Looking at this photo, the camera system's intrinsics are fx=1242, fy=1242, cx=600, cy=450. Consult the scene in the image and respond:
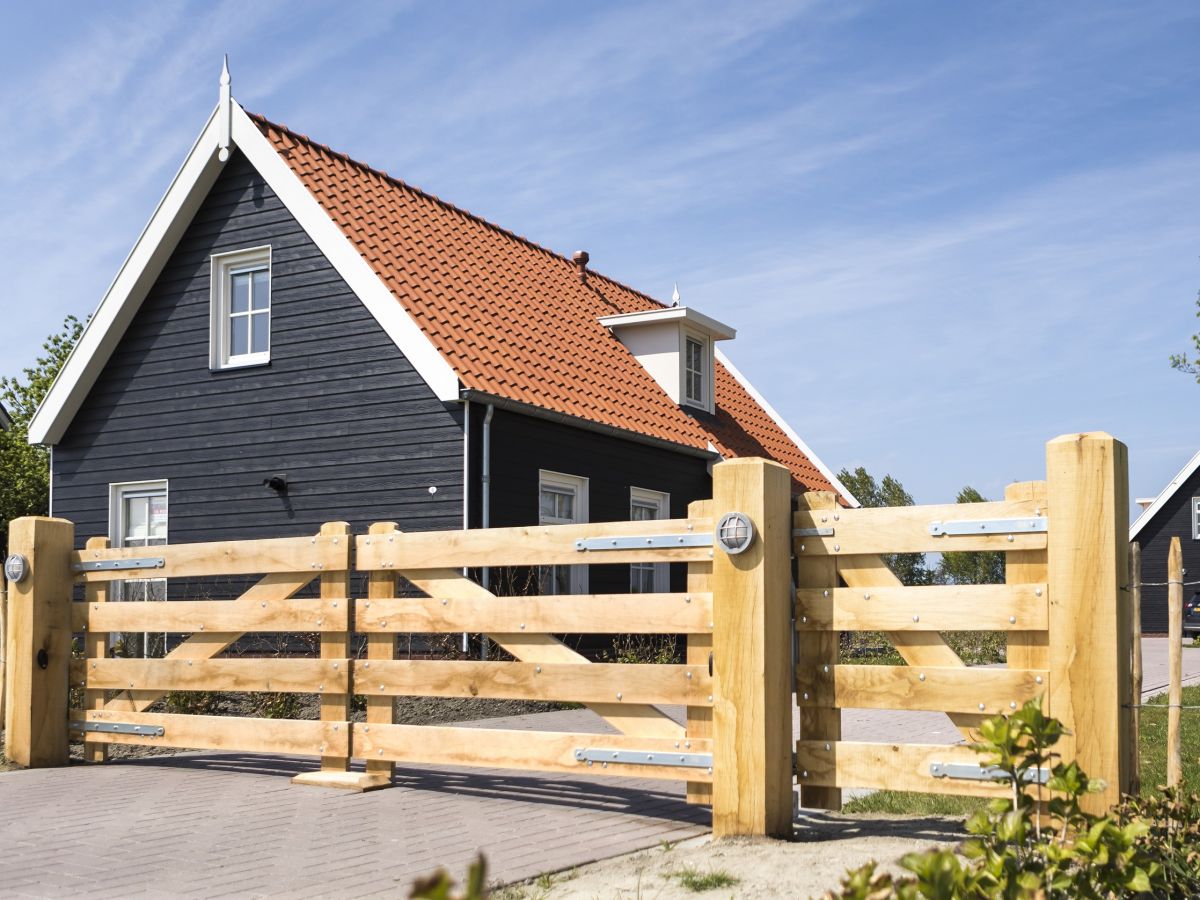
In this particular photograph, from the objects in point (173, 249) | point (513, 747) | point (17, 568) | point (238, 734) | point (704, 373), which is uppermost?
point (173, 249)

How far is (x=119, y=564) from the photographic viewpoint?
27.9 feet

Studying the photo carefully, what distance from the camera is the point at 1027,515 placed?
527 centimetres

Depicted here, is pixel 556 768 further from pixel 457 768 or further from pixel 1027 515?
pixel 1027 515

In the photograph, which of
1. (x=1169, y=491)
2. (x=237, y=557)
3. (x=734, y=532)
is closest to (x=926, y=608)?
(x=734, y=532)

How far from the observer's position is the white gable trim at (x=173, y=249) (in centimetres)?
1388

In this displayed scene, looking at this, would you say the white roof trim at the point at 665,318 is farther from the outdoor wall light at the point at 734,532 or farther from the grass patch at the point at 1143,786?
the outdoor wall light at the point at 734,532

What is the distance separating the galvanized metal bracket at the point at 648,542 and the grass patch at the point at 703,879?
61.6 inches

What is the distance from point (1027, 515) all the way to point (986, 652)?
1468 cm

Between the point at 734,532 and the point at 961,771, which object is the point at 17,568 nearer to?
the point at 734,532

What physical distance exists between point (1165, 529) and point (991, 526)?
36532 millimetres

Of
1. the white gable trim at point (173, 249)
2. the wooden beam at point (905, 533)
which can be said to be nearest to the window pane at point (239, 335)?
the white gable trim at point (173, 249)

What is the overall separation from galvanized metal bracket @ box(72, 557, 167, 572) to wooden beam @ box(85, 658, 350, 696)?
63 cm

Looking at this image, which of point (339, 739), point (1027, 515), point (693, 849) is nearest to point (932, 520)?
point (1027, 515)

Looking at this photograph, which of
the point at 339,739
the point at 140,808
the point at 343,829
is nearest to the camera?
the point at 343,829
